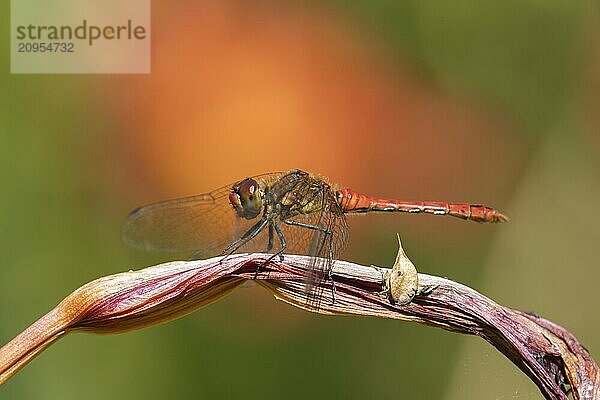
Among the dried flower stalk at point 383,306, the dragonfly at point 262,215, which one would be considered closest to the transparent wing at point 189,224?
the dragonfly at point 262,215

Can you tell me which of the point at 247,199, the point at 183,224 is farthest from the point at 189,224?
the point at 247,199

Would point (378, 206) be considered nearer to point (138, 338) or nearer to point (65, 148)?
point (138, 338)

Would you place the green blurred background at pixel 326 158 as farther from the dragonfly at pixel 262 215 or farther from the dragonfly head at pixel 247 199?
the dragonfly head at pixel 247 199

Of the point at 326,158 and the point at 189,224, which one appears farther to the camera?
the point at 326,158

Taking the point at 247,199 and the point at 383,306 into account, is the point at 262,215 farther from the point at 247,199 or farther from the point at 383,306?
the point at 383,306

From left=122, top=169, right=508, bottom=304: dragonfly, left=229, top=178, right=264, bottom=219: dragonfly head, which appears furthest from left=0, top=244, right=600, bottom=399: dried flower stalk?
left=229, top=178, right=264, bottom=219: dragonfly head

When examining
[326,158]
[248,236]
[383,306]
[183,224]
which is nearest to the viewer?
[383,306]

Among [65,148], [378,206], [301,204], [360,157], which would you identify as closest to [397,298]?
[301,204]

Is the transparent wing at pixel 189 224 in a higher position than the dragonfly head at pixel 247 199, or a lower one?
lower
